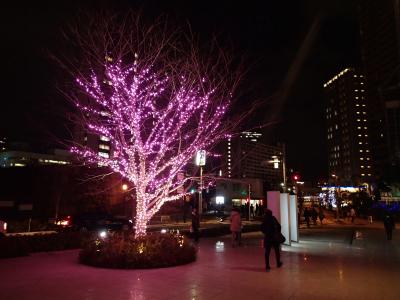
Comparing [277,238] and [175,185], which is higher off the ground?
[175,185]

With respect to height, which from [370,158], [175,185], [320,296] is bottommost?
[320,296]

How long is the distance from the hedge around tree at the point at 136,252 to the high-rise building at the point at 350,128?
139776 mm

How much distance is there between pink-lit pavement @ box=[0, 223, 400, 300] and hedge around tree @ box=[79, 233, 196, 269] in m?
0.33

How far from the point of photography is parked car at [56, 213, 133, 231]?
23.7m

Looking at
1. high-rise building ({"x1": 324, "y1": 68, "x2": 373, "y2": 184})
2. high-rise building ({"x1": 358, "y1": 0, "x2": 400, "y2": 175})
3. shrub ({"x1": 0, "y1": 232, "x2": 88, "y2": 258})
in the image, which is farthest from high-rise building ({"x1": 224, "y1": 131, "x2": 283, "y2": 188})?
high-rise building ({"x1": 324, "y1": 68, "x2": 373, "y2": 184})

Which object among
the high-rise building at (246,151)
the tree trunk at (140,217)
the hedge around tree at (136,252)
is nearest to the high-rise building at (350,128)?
the high-rise building at (246,151)

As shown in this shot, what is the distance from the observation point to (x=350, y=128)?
147750mm

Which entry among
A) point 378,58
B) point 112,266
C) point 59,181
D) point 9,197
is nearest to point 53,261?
point 112,266

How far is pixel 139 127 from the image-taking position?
1176 centimetres

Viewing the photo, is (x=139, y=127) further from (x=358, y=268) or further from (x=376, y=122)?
(x=376, y=122)

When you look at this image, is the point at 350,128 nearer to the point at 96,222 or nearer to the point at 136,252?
the point at 96,222

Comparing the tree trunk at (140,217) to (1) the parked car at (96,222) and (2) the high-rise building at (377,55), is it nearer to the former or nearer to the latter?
(1) the parked car at (96,222)

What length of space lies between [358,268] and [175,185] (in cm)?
625

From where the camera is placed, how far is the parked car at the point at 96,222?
77.7 ft
